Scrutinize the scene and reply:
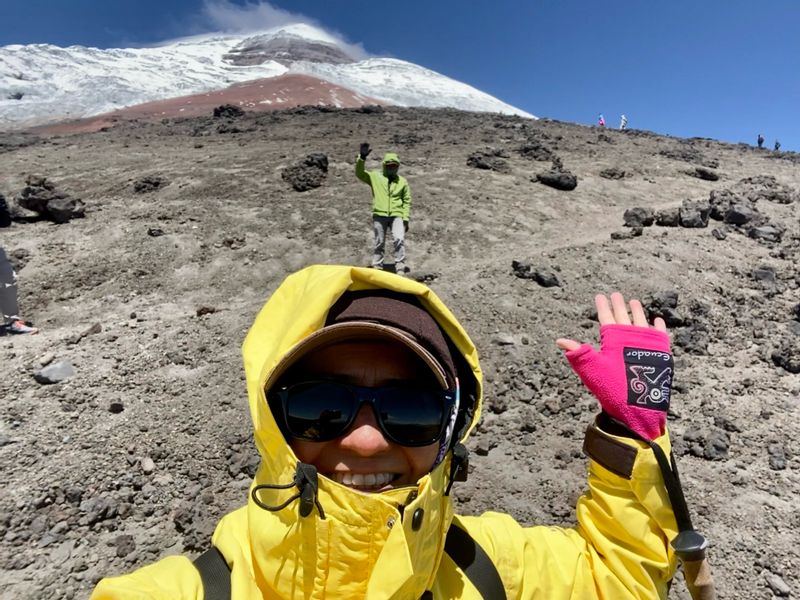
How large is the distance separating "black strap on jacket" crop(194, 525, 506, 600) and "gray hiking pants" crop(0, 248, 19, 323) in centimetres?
665

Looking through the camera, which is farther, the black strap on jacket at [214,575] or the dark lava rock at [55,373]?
the dark lava rock at [55,373]

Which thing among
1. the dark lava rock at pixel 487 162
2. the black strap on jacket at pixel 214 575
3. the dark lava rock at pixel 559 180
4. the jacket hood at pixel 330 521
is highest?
the dark lava rock at pixel 487 162

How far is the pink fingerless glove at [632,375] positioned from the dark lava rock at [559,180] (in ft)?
41.6

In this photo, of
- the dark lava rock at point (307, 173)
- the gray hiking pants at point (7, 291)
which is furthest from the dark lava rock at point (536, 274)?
the gray hiking pants at point (7, 291)

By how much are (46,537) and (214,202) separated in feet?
29.8

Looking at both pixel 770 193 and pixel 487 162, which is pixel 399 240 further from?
pixel 770 193

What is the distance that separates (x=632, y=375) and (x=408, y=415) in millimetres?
869

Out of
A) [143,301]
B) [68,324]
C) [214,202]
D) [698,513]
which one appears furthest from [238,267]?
[698,513]

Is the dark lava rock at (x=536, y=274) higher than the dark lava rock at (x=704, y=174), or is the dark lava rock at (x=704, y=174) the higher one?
the dark lava rock at (x=704, y=174)

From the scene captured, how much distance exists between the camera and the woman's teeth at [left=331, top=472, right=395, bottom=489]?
4.89ft

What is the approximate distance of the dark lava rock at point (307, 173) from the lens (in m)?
12.7

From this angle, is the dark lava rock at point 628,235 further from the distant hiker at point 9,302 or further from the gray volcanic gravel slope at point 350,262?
the distant hiker at point 9,302

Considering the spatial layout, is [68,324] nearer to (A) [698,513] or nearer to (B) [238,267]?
(B) [238,267]

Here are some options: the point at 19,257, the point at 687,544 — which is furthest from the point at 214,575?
the point at 19,257
